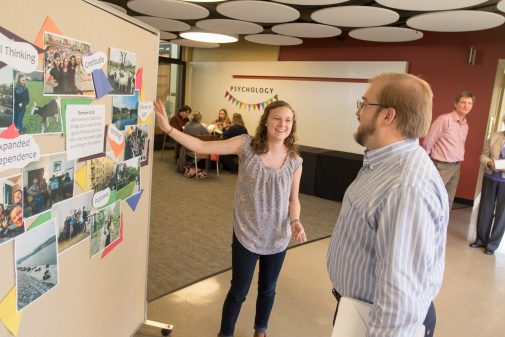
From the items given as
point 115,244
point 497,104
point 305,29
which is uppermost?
point 305,29

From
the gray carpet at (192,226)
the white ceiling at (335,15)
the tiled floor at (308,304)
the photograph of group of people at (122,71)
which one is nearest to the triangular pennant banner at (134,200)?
the photograph of group of people at (122,71)

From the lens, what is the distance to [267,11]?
4648 mm

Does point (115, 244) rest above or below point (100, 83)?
below

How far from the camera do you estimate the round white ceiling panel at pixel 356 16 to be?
432cm

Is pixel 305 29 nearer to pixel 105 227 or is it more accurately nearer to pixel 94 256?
pixel 105 227

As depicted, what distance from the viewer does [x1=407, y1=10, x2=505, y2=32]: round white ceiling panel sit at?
13.9ft

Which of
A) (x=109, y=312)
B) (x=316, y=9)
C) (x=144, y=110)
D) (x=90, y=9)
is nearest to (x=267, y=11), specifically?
(x=316, y=9)

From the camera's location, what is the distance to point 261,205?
6.40 feet

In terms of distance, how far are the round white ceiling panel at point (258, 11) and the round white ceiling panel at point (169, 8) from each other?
1.02 feet

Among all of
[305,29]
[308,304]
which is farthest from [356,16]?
[308,304]

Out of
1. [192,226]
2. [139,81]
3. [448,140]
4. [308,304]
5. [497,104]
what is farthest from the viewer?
[497,104]

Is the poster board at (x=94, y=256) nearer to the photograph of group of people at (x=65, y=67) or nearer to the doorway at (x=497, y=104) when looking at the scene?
the photograph of group of people at (x=65, y=67)

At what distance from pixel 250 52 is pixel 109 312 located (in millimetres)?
7924

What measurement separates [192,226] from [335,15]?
301cm
